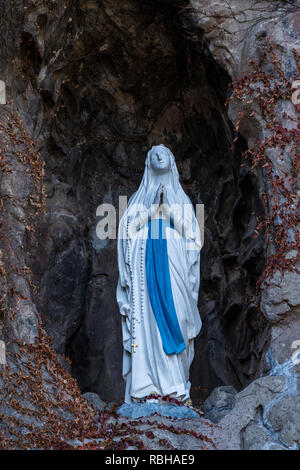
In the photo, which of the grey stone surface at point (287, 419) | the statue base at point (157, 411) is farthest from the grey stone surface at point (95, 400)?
the grey stone surface at point (287, 419)

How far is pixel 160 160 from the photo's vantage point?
7352mm

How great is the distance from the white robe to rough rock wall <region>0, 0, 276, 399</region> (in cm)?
90

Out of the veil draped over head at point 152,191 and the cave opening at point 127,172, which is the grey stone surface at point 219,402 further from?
the veil draped over head at point 152,191

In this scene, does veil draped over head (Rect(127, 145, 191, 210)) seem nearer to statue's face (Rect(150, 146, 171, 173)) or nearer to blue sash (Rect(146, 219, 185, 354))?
statue's face (Rect(150, 146, 171, 173))

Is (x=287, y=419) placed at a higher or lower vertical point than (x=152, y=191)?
lower

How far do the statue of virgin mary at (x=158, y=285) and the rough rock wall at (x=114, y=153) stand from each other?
917mm

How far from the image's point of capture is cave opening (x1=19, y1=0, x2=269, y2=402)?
812 centimetres

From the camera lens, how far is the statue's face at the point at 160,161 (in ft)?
24.1

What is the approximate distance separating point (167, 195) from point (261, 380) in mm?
1961

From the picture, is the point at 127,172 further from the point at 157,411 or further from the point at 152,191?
the point at 157,411

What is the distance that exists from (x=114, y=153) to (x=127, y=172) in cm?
25

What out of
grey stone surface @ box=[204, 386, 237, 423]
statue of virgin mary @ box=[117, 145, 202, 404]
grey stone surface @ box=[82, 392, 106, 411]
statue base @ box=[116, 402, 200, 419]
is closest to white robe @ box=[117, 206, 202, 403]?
statue of virgin mary @ box=[117, 145, 202, 404]

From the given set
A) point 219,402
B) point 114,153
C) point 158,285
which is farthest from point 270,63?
point 219,402
